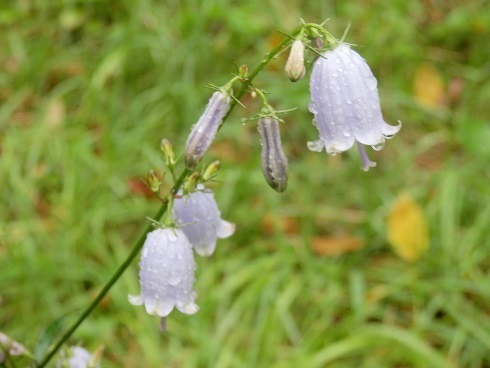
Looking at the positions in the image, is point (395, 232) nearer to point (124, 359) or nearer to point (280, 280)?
point (280, 280)

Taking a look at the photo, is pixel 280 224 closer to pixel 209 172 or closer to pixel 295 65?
pixel 209 172

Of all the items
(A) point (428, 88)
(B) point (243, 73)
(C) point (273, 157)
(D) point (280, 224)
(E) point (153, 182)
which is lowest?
(D) point (280, 224)

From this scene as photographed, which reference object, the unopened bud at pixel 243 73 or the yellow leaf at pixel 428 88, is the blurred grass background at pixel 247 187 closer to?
the yellow leaf at pixel 428 88

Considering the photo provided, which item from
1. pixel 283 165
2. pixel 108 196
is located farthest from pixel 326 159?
pixel 283 165

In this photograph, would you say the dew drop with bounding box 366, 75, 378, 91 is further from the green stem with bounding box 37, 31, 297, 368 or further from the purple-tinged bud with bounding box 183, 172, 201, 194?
the purple-tinged bud with bounding box 183, 172, 201, 194

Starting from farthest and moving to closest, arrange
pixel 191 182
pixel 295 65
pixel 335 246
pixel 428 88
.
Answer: pixel 428 88 < pixel 335 246 < pixel 191 182 < pixel 295 65

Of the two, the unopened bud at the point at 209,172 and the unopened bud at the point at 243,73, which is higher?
the unopened bud at the point at 243,73

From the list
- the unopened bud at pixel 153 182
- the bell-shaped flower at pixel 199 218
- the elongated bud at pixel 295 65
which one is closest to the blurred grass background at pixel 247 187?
the bell-shaped flower at pixel 199 218

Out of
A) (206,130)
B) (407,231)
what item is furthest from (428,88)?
(206,130)
